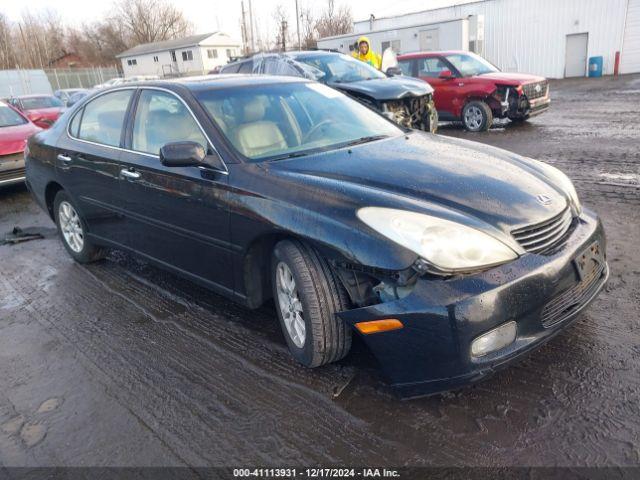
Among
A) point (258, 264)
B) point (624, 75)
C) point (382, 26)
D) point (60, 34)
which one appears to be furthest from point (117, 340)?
point (60, 34)

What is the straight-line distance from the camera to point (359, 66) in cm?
947

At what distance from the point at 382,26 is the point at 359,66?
85.4 feet

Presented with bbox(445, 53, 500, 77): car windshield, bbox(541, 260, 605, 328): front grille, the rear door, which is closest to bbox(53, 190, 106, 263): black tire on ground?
the rear door

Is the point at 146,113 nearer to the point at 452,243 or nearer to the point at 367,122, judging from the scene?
the point at 367,122

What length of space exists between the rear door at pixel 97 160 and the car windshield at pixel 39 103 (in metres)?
12.5

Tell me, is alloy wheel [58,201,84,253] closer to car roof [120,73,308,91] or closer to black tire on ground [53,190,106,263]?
black tire on ground [53,190,106,263]

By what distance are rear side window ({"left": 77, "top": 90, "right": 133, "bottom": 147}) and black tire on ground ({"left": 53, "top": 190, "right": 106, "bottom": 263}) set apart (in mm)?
670

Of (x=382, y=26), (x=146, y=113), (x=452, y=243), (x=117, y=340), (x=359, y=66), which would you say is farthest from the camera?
(x=382, y=26)

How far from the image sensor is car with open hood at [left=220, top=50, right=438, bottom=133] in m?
8.14

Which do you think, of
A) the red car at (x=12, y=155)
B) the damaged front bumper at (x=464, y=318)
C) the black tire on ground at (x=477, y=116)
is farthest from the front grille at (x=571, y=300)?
the black tire on ground at (x=477, y=116)

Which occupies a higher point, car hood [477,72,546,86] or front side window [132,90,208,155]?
front side window [132,90,208,155]

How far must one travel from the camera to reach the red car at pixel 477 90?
10.5m

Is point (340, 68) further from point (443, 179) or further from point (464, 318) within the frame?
point (464, 318)

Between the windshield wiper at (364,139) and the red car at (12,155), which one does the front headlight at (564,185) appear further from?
the red car at (12,155)
